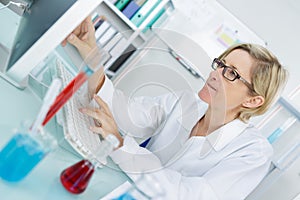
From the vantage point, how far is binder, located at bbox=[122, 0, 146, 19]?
1.93 meters

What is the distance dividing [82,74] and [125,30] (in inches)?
27.2

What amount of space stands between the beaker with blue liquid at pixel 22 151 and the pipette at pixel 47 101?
2 cm

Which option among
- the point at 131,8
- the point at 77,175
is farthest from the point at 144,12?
the point at 77,175

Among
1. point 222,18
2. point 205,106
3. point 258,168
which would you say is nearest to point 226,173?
point 258,168

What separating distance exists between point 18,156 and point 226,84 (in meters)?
0.67

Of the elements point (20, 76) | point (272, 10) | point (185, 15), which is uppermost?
point (272, 10)

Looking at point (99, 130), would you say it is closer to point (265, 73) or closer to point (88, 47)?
point (88, 47)

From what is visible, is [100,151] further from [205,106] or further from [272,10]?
[272,10]

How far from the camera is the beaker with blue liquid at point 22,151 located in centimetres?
80

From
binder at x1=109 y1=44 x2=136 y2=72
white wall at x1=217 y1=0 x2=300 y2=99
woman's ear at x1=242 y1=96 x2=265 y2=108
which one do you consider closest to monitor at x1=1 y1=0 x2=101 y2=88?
woman's ear at x1=242 y1=96 x2=265 y2=108

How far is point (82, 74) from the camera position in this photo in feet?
2.91

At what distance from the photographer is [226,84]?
50.4 inches

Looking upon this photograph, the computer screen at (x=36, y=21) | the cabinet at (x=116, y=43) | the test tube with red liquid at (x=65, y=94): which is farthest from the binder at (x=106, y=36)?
the test tube with red liquid at (x=65, y=94)

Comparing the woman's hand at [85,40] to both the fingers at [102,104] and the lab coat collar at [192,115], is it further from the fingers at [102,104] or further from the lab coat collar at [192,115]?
the lab coat collar at [192,115]
